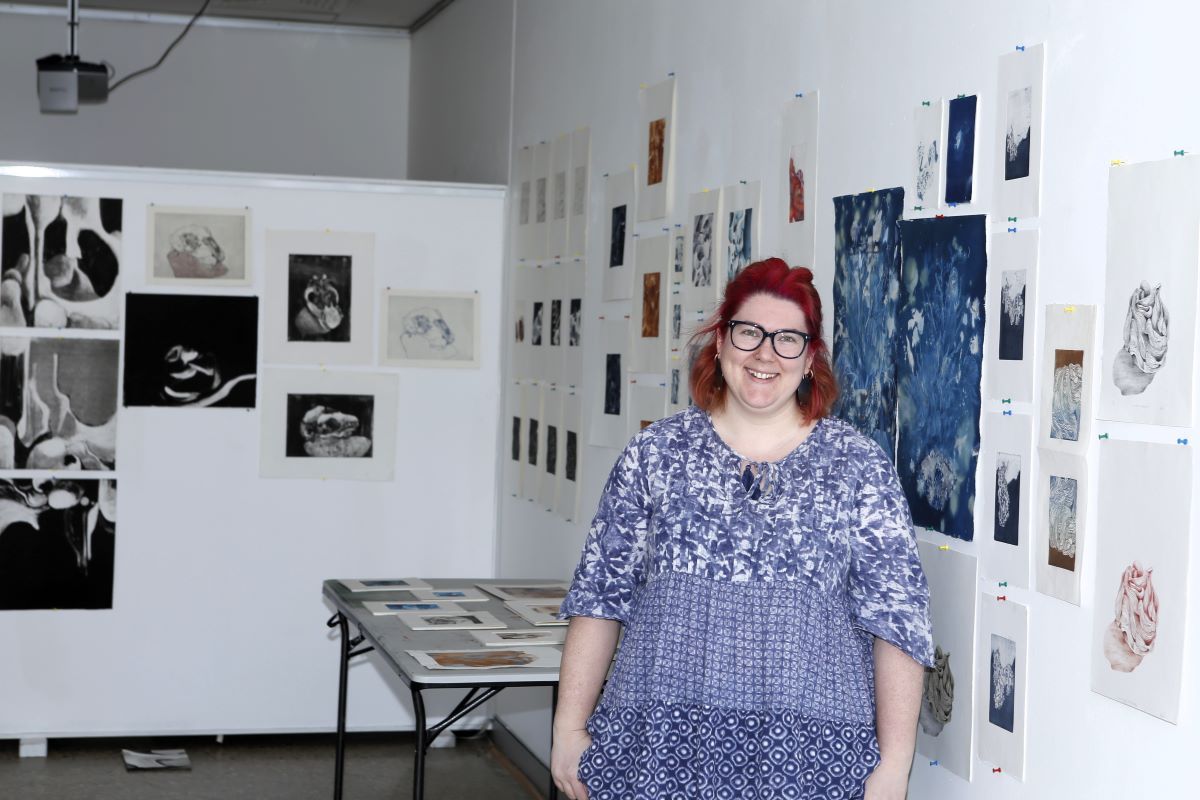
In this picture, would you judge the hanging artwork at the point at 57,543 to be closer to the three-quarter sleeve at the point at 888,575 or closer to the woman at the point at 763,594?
the woman at the point at 763,594

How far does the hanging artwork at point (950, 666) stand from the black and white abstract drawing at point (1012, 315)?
321 mm

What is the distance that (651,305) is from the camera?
3.55 m

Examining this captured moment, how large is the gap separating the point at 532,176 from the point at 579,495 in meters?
1.12

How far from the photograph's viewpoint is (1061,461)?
192 centimetres

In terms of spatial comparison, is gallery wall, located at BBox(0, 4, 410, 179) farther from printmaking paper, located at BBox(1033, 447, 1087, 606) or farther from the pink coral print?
the pink coral print

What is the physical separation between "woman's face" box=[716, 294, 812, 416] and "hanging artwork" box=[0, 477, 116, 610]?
3.08m

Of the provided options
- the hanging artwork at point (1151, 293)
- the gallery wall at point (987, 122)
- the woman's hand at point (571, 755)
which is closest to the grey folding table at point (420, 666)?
the woman's hand at point (571, 755)

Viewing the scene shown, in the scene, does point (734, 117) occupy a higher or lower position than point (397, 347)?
higher

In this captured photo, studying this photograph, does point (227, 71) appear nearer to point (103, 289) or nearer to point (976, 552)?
point (103, 289)

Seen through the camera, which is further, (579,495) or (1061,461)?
(579,495)

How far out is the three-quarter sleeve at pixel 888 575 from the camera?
6.51 feet

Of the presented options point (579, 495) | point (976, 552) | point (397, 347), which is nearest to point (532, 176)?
point (397, 347)

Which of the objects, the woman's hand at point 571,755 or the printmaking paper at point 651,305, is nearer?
the woman's hand at point 571,755

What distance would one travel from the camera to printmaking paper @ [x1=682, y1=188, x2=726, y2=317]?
3.12 m
